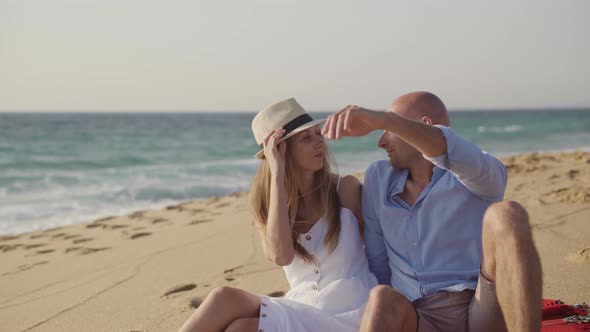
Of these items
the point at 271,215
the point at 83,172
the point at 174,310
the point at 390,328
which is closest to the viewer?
the point at 390,328

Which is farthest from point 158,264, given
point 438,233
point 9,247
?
point 438,233

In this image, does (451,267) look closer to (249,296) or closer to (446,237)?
(446,237)

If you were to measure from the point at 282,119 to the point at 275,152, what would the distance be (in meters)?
0.24

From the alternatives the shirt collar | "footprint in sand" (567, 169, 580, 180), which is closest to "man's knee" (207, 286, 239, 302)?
the shirt collar

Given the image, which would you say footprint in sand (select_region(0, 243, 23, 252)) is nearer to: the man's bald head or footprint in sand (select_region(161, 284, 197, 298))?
footprint in sand (select_region(161, 284, 197, 298))

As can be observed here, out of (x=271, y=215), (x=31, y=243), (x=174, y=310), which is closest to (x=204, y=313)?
(x=271, y=215)

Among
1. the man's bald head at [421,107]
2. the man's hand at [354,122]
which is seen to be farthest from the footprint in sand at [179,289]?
the man's hand at [354,122]

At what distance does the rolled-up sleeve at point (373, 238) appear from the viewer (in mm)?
3277

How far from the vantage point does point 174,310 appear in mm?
4375

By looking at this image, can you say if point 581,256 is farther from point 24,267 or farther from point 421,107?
point 24,267

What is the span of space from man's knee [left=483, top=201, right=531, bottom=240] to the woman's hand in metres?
1.15

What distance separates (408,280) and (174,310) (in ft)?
6.67

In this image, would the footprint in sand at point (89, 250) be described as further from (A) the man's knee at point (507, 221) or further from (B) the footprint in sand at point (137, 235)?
(A) the man's knee at point (507, 221)

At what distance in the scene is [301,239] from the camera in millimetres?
3328
